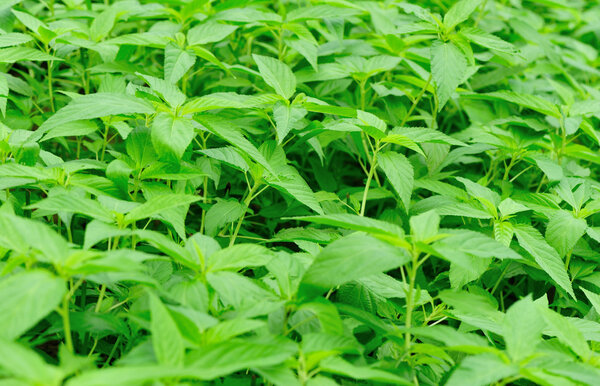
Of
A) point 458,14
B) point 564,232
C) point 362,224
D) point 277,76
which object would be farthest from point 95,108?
point 564,232

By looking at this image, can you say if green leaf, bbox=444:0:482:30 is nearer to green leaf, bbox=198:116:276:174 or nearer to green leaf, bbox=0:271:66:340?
green leaf, bbox=198:116:276:174

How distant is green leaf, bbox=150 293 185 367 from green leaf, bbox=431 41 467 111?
3.22 feet

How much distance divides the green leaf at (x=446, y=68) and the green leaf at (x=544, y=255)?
16.0 inches

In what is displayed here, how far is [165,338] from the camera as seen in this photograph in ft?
2.65

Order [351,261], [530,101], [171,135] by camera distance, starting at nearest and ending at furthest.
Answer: [351,261] → [171,135] → [530,101]

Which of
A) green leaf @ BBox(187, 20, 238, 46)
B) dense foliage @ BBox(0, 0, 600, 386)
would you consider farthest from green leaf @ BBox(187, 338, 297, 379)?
green leaf @ BBox(187, 20, 238, 46)

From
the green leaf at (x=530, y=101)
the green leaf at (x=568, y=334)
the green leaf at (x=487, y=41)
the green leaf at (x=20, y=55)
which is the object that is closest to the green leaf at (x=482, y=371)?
the green leaf at (x=568, y=334)

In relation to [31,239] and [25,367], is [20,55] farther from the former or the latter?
[25,367]

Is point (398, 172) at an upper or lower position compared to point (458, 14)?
lower

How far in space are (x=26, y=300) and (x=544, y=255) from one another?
3.71ft

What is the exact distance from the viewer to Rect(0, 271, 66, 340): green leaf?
0.75m

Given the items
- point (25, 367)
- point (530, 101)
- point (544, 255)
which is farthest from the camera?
point (530, 101)

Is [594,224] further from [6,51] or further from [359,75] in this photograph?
[6,51]

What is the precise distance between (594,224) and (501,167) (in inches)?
17.9
